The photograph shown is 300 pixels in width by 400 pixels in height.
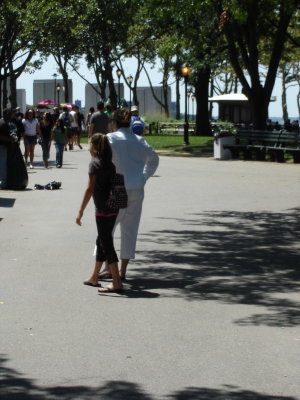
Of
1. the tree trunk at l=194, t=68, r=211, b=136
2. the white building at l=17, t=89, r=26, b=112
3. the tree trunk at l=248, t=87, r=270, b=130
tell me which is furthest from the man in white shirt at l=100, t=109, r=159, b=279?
the white building at l=17, t=89, r=26, b=112

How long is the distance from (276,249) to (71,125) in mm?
24830

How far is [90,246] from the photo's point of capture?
11625mm

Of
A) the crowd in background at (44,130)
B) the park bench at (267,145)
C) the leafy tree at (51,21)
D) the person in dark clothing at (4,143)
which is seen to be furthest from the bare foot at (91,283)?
the leafy tree at (51,21)

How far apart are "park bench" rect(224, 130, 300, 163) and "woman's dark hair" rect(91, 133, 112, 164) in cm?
1911

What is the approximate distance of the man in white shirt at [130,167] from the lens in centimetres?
929

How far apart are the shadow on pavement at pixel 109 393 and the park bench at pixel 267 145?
2230 cm

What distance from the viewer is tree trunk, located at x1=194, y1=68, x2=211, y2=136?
159ft

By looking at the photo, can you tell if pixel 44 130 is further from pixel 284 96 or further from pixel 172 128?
pixel 284 96

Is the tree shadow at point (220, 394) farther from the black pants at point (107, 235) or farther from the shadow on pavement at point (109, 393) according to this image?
the black pants at point (107, 235)

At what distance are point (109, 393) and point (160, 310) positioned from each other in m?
2.55

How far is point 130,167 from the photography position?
9.31 meters

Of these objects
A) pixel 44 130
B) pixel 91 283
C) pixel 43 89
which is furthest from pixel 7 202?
pixel 43 89

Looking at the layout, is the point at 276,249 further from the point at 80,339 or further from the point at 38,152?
the point at 38,152

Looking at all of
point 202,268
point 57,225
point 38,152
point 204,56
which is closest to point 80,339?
point 202,268
